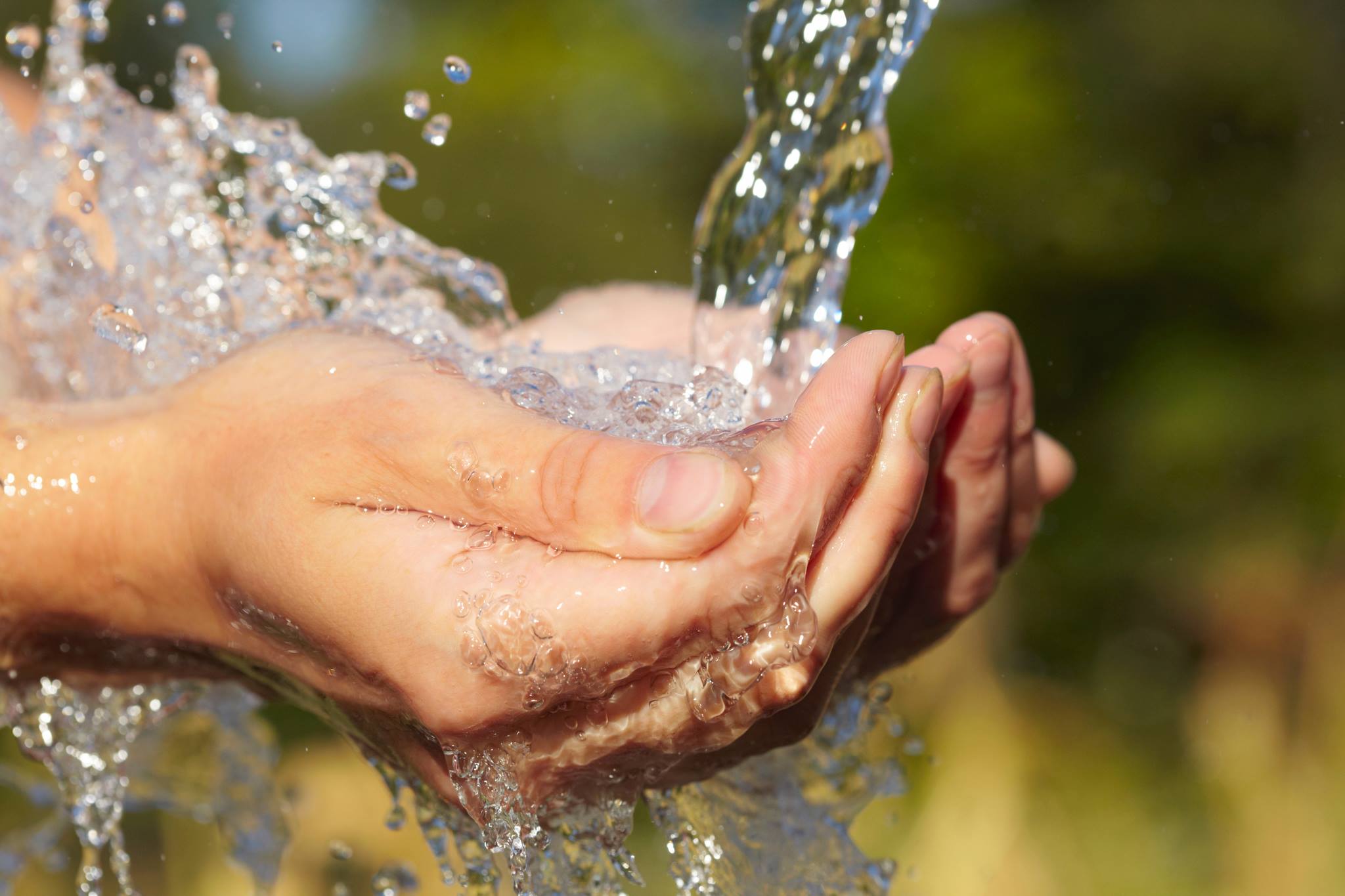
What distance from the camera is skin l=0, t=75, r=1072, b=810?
672mm

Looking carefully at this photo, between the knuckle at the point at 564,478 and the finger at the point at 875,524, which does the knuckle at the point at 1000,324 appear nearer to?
the finger at the point at 875,524

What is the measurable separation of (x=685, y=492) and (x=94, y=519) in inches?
23.4

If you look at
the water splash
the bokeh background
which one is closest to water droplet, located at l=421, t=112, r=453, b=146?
the water splash

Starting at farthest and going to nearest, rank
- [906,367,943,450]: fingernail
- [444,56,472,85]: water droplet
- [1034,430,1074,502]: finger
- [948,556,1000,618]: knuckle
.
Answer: [444,56,472,85]: water droplet
[1034,430,1074,502]: finger
[948,556,1000,618]: knuckle
[906,367,943,450]: fingernail

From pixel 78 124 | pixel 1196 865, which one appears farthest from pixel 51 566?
pixel 1196 865

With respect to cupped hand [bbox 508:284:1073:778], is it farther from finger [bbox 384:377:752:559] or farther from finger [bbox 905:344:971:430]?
finger [bbox 384:377:752:559]

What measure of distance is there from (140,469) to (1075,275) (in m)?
3.34

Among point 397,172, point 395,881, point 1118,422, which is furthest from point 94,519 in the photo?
point 1118,422

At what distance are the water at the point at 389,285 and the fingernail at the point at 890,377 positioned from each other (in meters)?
0.20

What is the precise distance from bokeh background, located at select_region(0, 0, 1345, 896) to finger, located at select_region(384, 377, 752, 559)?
2.21m

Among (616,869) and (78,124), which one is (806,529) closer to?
(616,869)

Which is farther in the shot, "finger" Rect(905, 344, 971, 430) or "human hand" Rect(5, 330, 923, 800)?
"finger" Rect(905, 344, 971, 430)

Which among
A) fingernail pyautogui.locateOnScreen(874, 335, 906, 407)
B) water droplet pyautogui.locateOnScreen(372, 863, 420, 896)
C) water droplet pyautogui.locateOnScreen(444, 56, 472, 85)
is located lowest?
water droplet pyautogui.locateOnScreen(372, 863, 420, 896)

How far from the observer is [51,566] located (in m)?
1.00
